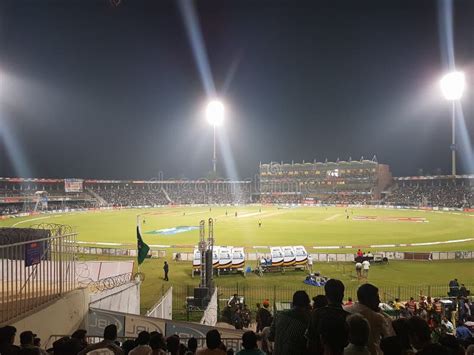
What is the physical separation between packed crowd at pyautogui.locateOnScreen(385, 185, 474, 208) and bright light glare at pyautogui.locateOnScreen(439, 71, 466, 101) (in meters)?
31.7

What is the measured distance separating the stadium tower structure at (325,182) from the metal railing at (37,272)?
126 meters

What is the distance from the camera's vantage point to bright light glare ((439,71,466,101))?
7662 centimetres

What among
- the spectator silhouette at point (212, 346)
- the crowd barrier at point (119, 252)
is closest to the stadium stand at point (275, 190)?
the crowd barrier at point (119, 252)

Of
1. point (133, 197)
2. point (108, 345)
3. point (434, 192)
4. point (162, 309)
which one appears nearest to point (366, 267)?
point (162, 309)

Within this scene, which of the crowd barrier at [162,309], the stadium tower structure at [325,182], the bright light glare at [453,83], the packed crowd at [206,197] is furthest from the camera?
the packed crowd at [206,197]

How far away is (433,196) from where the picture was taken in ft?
372

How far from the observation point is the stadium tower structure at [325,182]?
140 meters

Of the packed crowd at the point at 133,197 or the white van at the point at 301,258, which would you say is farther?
the packed crowd at the point at 133,197

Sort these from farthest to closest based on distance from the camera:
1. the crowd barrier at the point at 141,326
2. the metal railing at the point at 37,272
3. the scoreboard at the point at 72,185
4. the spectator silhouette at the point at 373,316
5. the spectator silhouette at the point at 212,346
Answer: the scoreboard at the point at 72,185 < the metal railing at the point at 37,272 < the crowd barrier at the point at 141,326 < the spectator silhouette at the point at 212,346 < the spectator silhouette at the point at 373,316

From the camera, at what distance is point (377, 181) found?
459 ft

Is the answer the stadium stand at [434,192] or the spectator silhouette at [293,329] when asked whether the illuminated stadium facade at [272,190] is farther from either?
the spectator silhouette at [293,329]

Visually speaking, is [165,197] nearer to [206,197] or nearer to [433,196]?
[206,197]

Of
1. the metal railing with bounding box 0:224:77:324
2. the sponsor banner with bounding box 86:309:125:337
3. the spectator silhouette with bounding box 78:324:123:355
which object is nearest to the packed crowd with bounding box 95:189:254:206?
the metal railing with bounding box 0:224:77:324

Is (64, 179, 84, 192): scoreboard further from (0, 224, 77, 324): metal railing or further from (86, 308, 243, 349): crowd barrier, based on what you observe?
(86, 308, 243, 349): crowd barrier
